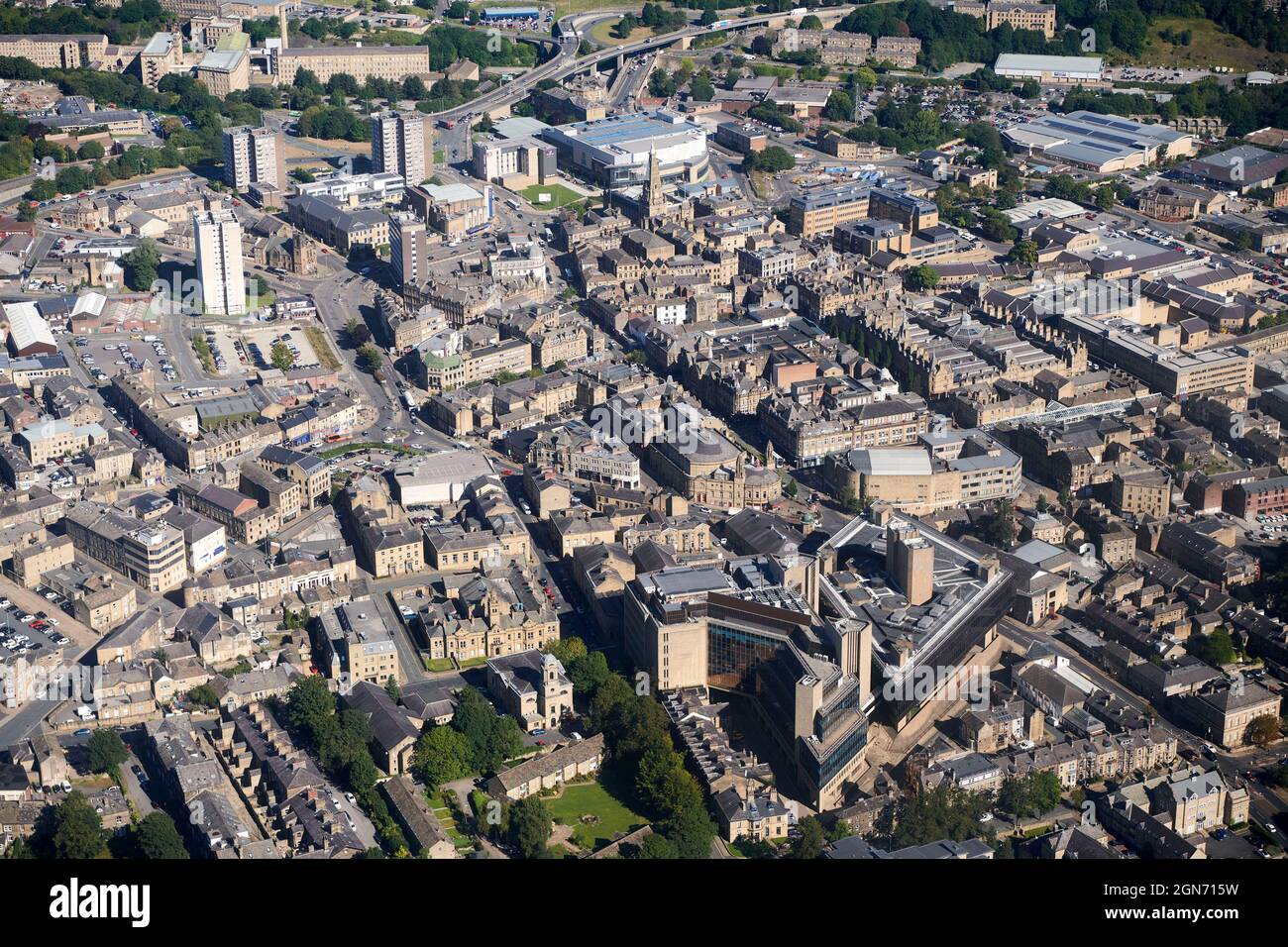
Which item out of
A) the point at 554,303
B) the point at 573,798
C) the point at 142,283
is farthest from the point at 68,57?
the point at 573,798

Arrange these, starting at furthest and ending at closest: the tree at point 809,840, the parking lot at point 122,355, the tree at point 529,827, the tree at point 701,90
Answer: the tree at point 701,90 → the parking lot at point 122,355 → the tree at point 529,827 → the tree at point 809,840

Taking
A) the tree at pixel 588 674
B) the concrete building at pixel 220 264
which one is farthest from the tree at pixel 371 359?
the tree at pixel 588 674

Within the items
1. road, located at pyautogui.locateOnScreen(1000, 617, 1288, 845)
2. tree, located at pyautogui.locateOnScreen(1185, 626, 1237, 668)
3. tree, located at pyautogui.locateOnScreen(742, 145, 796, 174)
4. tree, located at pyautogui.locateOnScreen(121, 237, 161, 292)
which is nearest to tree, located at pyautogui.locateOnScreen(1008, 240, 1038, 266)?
tree, located at pyautogui.locateOnScreen(742, 145, 796, 174)

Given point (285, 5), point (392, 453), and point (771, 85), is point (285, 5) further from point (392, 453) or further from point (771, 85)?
point (392, 453)

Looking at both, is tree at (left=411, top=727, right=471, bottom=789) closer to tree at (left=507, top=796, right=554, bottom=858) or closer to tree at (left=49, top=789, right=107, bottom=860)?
tree at (left=507, top=796, right=554, bottom=858)

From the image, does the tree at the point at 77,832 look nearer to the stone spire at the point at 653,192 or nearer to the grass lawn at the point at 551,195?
the stone spire at the point at 653,192

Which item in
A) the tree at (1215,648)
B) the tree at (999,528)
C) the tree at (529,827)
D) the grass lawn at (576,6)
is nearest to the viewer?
the tree at (529,827)
